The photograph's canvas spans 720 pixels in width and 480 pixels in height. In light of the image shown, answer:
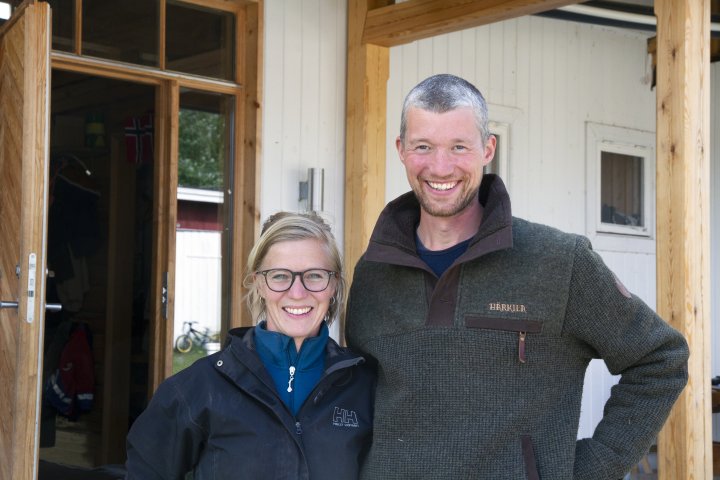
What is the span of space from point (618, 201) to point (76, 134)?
388 centimetres

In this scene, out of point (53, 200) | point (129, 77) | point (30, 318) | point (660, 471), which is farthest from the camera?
point (53, 200)

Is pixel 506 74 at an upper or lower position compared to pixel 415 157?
upper

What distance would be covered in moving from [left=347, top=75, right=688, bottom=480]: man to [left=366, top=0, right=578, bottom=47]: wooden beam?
8.53 ft

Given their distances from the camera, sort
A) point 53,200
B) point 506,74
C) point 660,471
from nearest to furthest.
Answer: point 660,471 < point 53,200 < point 506,74

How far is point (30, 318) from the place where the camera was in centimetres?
388

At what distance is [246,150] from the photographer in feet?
18.0

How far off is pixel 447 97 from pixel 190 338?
3490 mm

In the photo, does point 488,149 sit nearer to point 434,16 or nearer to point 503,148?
point 434,16

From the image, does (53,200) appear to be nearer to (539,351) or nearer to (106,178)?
(106,178)

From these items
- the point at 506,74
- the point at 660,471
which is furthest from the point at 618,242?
the point at 660,471

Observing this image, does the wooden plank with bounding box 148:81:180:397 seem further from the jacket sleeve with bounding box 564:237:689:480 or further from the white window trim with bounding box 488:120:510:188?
the jacket sleeve with bounding box 564:237:689:480

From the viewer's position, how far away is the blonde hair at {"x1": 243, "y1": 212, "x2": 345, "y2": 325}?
7.89 feet

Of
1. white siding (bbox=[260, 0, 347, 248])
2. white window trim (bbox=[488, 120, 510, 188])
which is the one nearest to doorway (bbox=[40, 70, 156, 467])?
white siding (bbox=[260, 0, 347, 248])

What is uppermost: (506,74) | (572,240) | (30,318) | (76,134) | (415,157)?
(506,74)
